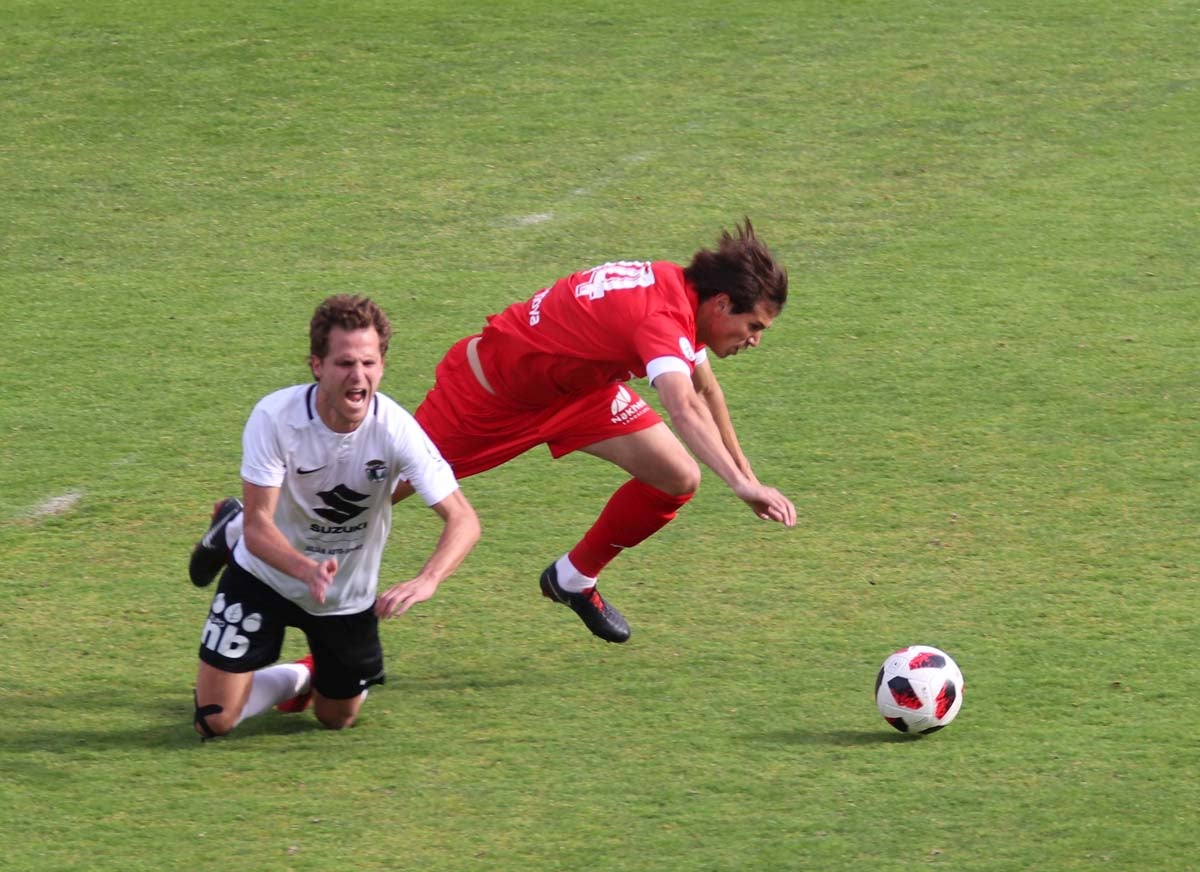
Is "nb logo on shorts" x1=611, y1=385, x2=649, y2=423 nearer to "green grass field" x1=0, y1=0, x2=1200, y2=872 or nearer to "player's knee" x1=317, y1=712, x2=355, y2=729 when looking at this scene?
"green grass field" x1=0, y1=0, x2=1200, y2=872


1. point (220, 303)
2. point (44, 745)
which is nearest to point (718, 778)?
Answer: point (44, 745)

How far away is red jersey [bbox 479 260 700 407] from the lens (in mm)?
5328

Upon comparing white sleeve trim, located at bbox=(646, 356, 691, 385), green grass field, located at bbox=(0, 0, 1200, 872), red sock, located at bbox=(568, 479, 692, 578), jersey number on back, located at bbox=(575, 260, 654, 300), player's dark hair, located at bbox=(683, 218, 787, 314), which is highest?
player's dark hair, located at bbox=(683, 218, 787, 314)

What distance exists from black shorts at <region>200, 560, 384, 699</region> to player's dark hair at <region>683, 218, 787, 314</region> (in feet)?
4.92

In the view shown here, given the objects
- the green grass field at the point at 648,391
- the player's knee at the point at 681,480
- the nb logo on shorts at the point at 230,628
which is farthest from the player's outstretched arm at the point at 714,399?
the nb logo on shorts at the point at 230,628

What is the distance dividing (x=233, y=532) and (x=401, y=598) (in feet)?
3.74

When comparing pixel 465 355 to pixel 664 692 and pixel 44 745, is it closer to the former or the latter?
pixel 664 692

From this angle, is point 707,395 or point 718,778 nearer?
point 718,778

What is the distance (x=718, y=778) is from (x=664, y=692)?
2.05 ft

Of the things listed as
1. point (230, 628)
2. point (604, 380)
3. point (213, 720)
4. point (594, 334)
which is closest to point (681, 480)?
point (604, 380)

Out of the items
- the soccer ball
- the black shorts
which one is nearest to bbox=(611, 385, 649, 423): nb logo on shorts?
the black shorts

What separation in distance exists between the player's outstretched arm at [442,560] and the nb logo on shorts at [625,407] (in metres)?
1.05

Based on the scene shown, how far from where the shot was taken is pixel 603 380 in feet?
18.8

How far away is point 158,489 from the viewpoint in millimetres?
6980
